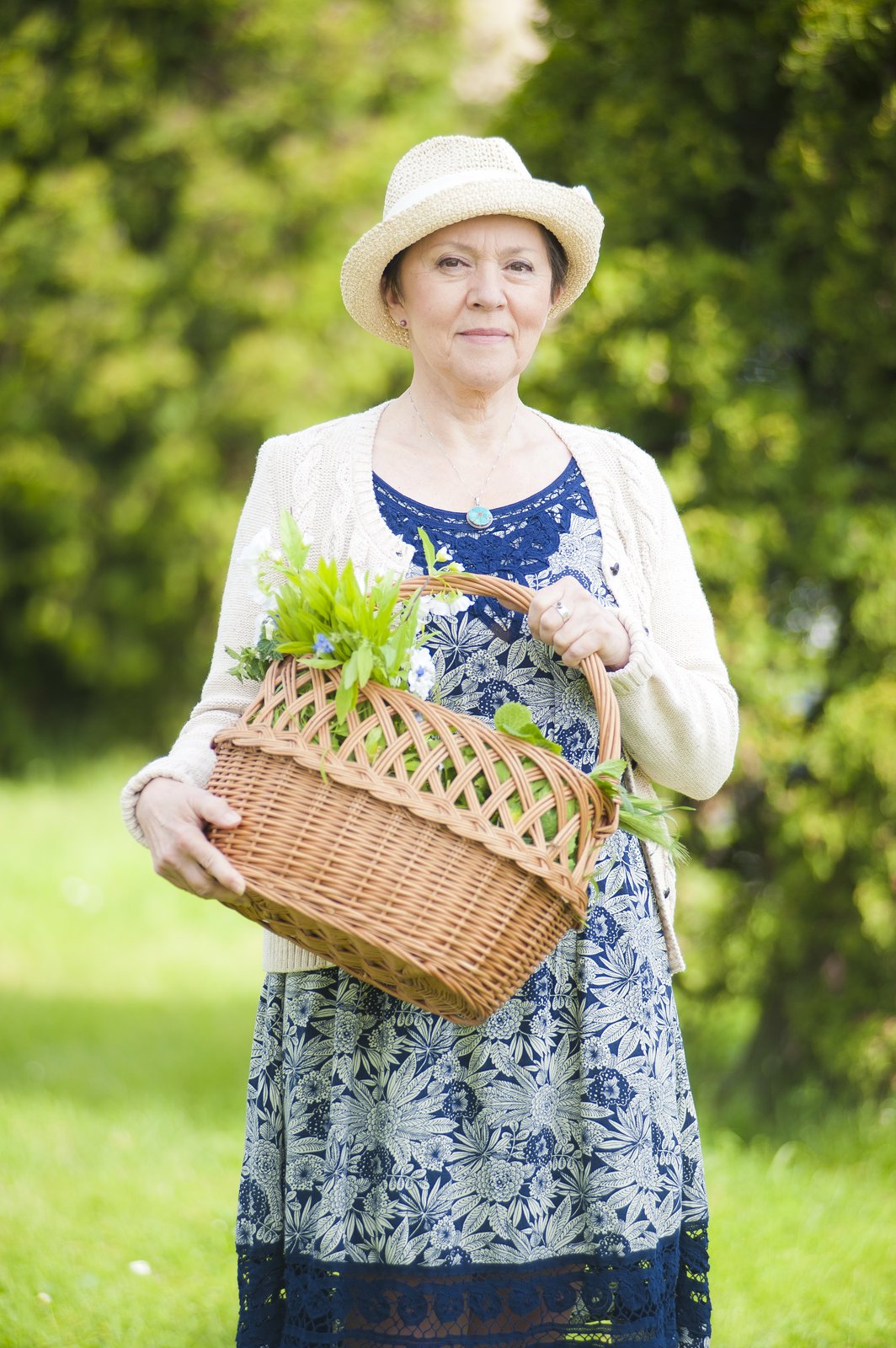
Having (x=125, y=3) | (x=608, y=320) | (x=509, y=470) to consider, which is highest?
(x=125, y=3)

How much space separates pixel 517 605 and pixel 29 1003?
4131 mm

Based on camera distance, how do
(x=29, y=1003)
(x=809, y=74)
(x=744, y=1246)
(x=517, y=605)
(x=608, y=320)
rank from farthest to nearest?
1. (x=29, y=1003)
2. (x=608, y=320)
3. (x=809, y=74)
4. (x=744, y=1246)
5. (x=517, y=605)

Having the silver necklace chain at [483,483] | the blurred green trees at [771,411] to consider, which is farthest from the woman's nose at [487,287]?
the blurred green trees at [771,411]

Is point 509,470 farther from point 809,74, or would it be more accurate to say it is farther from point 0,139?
point 0,139

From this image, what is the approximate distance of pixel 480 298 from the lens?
206 centimetres

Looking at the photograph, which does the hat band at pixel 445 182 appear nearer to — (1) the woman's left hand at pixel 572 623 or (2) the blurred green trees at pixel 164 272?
(1) the woman's left hand at pixel 572 623

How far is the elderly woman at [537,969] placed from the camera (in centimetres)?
192

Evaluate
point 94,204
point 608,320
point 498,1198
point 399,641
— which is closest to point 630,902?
point 498,1198

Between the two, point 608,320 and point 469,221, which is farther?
point 608,320

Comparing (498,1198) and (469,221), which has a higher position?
(469,221)

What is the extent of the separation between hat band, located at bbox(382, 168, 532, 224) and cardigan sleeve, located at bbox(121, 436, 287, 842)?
43 cm

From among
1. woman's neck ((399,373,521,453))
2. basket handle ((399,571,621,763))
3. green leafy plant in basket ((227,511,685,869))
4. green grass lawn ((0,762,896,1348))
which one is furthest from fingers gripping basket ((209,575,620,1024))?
green grass lawn ((0,762,896,1348))

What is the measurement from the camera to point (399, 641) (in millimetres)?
1736

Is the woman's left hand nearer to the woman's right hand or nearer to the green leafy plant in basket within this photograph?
the green leafy plant in basket
